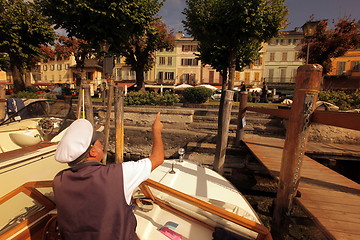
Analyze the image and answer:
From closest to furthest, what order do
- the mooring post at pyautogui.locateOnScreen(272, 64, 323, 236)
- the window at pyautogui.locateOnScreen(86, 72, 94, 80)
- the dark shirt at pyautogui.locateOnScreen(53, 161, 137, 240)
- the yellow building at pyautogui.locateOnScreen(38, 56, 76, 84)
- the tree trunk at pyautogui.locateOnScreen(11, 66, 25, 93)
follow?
the dark shirt at pyautogui.locateOnScreen(53, 161, 137, 240) < the mooring post at pyautogui.locateOnScreen(272, 64, 323, 236) < the tree trunk at pyautogui.locateOnScreen(11, 66, 25, 93) < the window at pyautogui.locateOnScreen(86, 72, 94, 80) < the yellow building at pyautogui.locateOnScreen(38, 56, 76, 84)

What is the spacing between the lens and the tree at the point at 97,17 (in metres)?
7.73

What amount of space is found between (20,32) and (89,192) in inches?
594

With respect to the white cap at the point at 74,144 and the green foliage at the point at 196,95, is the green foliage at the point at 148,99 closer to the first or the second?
the green foliage at the point at 196,95

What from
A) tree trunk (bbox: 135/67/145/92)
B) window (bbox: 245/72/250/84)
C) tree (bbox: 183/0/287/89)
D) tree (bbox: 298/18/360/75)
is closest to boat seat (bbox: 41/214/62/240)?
tree (bbox: 183/0/287/89)

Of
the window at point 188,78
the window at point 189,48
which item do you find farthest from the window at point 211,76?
the window at point 189,48

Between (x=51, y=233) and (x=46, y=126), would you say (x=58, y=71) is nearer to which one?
(x=46, y=126)

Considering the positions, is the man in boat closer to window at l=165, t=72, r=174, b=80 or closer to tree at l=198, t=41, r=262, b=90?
tree at l=198, t=41, r=262, b=90

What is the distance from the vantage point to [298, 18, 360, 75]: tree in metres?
15.7

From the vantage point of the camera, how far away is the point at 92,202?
1.26 meters

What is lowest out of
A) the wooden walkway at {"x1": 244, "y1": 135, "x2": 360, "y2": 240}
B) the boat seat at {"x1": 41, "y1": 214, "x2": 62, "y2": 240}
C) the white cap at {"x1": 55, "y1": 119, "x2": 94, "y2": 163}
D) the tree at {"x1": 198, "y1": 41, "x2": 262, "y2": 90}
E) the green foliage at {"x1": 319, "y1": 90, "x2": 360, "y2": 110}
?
the boat seat at {"x1": 41, "y1": 214, "x2": 62, "y2": 240}

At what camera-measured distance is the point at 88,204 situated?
49.9 inches

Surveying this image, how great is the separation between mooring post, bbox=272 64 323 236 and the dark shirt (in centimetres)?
194

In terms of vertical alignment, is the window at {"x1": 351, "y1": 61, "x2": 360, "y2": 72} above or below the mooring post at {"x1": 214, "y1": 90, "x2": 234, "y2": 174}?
above

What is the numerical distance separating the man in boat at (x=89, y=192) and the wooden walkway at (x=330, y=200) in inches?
74.5
